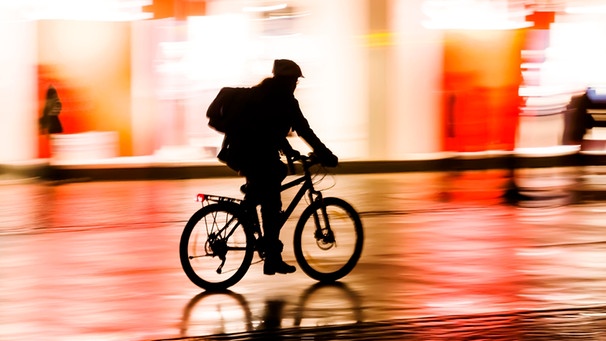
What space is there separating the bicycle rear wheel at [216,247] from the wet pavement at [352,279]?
0.60 feet

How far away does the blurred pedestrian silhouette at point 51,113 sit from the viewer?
59.6ft

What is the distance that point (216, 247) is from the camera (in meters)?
8.78

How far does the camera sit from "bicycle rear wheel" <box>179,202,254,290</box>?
8.72 meters

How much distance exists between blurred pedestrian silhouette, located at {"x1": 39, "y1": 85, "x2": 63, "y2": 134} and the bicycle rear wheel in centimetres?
1002

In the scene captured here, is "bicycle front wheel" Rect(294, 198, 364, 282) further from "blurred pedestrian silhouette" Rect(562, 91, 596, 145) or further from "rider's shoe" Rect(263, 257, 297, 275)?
"blurred pedestrian silhouette" Rect(562, 91, 596, 145)

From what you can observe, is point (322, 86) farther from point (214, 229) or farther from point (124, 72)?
point (214, 229)

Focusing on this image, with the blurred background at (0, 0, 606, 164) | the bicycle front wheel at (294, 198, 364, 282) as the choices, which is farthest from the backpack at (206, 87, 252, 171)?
the blurred background at (0, 0, 606, 164)

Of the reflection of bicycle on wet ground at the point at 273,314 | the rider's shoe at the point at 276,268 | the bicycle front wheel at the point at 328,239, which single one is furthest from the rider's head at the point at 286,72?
the reflection of bicycle on wet ground at the point at 273,314

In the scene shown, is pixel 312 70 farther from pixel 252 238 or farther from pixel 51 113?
pixel 252 238

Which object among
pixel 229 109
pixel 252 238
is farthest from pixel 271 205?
pixel 229 109

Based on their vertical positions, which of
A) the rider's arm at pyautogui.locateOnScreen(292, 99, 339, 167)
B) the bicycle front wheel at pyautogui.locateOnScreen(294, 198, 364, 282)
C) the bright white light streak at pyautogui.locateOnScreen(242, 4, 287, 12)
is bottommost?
the bicycle front wheel at pyautogui.locateOnScreen(294, 198, 364, 282)

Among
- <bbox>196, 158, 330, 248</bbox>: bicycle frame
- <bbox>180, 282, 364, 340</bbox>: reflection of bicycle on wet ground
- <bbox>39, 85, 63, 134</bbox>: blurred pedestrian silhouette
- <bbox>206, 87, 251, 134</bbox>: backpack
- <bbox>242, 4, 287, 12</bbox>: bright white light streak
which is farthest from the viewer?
<bbox>242, 4, 287, 12</bbox>: bright white light streak

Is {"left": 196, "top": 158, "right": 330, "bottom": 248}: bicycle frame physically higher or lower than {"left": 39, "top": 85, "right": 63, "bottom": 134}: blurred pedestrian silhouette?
lower

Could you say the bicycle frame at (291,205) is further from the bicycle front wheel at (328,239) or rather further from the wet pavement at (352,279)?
the wet pavement at (352,279)
